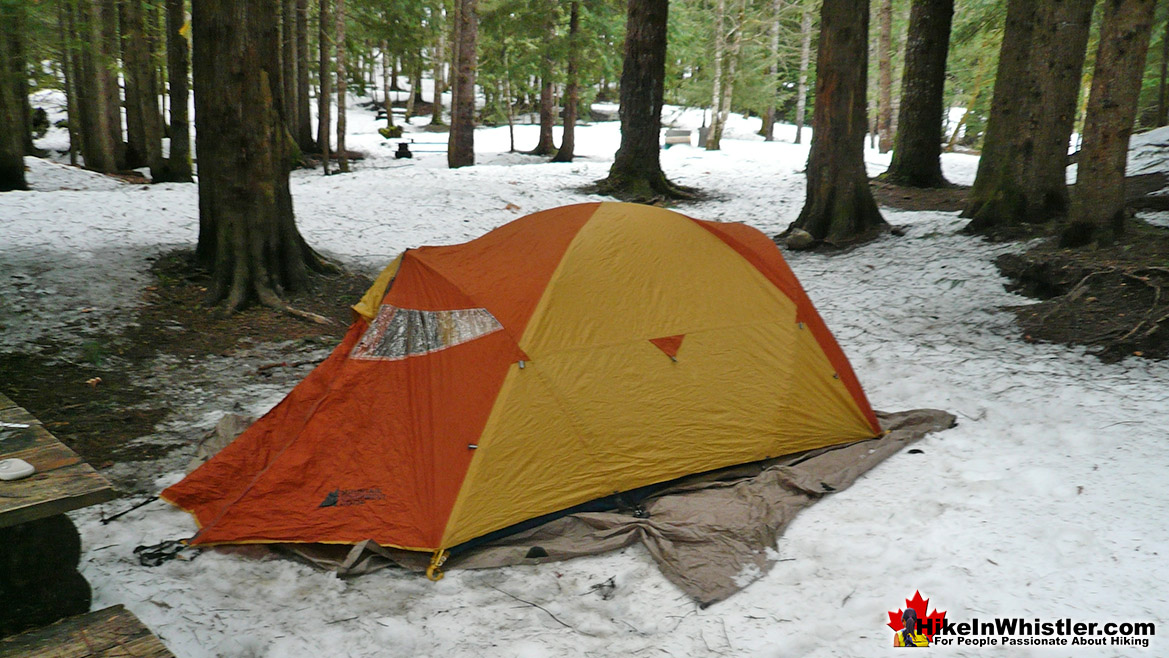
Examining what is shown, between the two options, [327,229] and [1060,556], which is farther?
[327,229]

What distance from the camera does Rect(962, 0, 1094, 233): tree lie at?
319 inches

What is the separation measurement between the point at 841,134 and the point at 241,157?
6.96 m

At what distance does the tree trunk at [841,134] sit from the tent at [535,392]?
16.4 feet

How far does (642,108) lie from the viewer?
13.1 metres

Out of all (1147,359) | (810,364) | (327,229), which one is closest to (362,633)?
(810,364)

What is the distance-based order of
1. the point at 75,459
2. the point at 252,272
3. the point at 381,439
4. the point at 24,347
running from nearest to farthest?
the point at 75,459
the point at 381,439
the point at 24,347
the point at 252,272

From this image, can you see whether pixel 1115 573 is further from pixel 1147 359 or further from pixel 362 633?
pixel 362 633

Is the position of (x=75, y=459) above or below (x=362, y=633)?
above

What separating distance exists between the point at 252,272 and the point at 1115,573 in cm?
709

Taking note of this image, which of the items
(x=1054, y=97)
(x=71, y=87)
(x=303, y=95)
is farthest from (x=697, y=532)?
(x=71, y=87)

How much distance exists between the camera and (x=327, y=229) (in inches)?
411

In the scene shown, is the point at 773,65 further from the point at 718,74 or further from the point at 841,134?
the point at 841,134

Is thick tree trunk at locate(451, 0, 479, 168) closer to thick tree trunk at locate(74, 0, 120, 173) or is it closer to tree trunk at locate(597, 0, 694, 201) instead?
tree trunk at locate(597, 0, 694, 201)

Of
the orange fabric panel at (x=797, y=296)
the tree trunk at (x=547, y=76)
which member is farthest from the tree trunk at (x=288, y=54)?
the orange fabric panel at (x=797, y=296)
